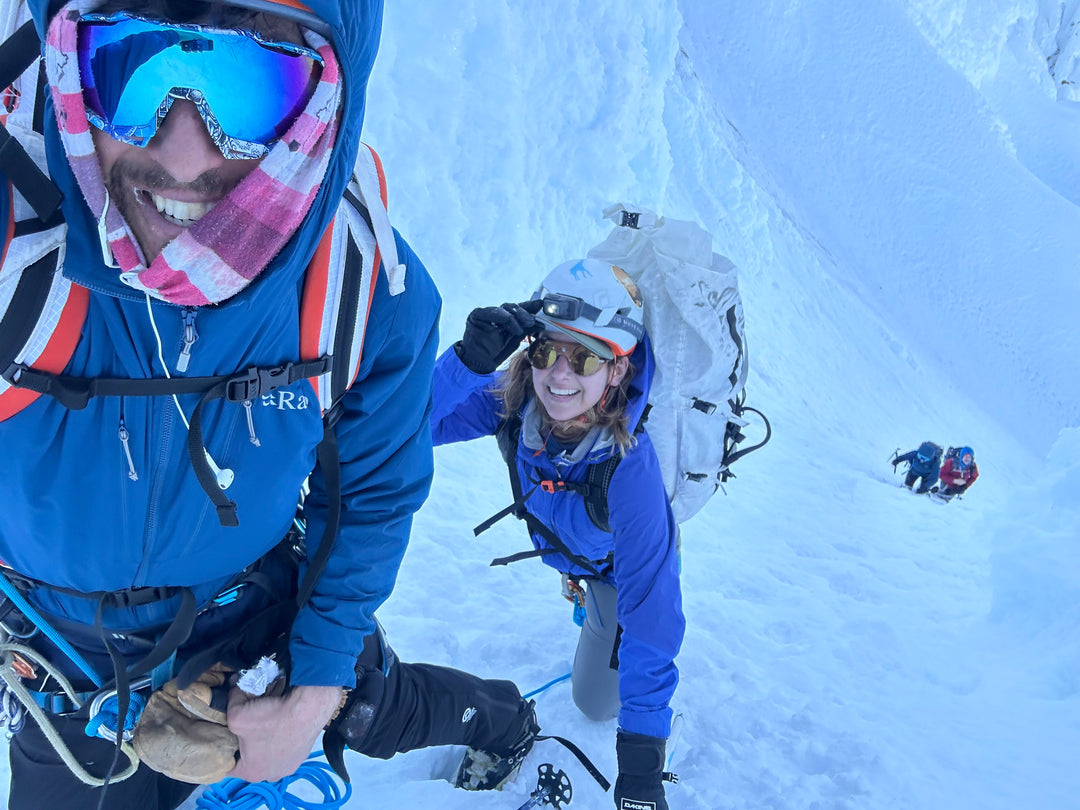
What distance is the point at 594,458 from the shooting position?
2932 millimetres

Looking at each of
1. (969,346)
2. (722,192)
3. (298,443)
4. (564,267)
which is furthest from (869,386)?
(298,443)

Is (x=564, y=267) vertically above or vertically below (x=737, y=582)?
above

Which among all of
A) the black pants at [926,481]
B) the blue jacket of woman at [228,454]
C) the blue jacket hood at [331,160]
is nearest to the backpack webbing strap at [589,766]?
the blue jacket of woman at [228,454]

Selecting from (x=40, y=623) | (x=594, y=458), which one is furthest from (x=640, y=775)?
(x=40, y=623)

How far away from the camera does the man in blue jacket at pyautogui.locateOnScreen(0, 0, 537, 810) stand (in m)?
1.11

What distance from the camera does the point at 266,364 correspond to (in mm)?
1415

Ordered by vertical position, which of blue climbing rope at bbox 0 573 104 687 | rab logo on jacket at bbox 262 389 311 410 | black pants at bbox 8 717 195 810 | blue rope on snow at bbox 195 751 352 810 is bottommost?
blue rope on snow at bbox 195 751 352 810

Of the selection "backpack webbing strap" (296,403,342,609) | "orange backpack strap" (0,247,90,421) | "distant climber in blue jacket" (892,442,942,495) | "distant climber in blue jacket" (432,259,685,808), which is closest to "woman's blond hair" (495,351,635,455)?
"distant climber in blue jacket" (432,259,685,808)

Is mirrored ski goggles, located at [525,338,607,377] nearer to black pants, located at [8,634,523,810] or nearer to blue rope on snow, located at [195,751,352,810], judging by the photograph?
black pants, located at [8,634,523,810]

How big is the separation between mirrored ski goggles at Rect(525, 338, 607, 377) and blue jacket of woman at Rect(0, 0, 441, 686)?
111 centimetres

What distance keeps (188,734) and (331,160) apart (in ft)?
4.68

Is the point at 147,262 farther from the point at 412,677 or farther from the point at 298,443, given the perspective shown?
the point at 412,677

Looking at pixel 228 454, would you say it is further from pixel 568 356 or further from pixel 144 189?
pixel 568 356

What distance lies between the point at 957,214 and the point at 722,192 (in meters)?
13.8
